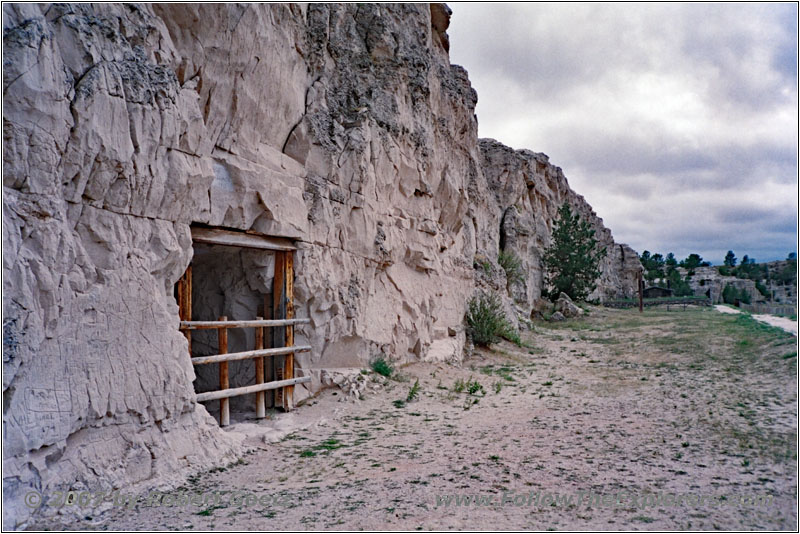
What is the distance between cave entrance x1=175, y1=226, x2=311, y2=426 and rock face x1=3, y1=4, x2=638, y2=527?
0.15 meters

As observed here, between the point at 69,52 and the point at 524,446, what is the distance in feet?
20.3

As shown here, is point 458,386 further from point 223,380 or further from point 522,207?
point 522,207

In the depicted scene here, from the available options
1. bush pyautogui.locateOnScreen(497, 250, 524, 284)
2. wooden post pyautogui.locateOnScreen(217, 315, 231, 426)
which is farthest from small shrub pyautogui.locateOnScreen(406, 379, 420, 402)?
→ bush pyautogui.locateOnScreen(497, 250, 524, 284)

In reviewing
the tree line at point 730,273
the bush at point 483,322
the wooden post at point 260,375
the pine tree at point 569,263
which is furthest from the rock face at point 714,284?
the wooden post at point 260,375

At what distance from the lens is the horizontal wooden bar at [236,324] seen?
6.61 m

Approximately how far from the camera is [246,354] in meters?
7.30

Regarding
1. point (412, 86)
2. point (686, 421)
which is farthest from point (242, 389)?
point (412, 86)

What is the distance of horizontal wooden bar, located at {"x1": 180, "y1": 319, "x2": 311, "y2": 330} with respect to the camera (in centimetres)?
661

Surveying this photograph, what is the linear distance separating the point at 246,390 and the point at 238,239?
2.03 meters

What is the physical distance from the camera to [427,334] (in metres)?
12.2

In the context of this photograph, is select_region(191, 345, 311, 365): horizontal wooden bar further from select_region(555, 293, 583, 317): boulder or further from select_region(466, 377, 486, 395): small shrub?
select_region(555, 293, 583, 317): boulder

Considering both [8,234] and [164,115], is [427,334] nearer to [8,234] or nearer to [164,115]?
[164,115]

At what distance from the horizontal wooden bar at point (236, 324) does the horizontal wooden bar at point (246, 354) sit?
1.19 ft

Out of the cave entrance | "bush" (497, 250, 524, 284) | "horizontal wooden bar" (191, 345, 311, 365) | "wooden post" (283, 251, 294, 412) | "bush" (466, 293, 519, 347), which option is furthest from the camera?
"bush" (497, 250, 524, 284)
